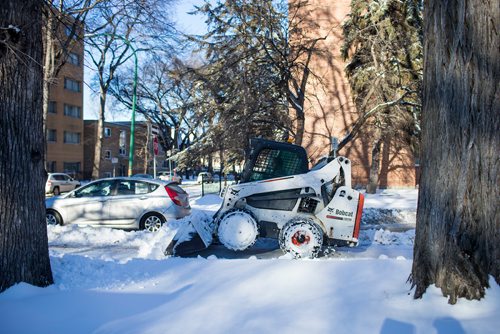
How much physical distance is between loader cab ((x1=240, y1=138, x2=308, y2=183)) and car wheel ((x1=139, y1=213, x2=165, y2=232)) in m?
3.51

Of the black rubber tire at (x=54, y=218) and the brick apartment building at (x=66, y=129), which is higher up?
Result: the brick apartment building at (x=66, y=129)

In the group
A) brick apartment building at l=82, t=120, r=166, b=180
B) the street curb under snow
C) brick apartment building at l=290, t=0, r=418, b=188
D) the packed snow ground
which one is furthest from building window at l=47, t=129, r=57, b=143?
the packed snow ground

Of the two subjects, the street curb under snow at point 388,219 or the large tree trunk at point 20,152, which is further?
the street curb under snow at point 388,219

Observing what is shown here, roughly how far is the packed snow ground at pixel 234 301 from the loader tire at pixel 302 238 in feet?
6.44

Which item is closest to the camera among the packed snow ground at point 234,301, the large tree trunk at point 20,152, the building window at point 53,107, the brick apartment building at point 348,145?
the packed snow ground at point 234,301

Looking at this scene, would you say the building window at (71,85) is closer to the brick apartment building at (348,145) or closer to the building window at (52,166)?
the building window at (52,166)

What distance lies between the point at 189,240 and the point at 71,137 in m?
48.3

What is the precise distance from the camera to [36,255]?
526 centimetres

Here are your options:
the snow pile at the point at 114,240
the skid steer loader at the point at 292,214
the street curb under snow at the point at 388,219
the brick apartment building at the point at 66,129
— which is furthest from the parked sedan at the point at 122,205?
the brick apartment building at the point at 66,129

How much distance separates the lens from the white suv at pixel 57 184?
29.4 m

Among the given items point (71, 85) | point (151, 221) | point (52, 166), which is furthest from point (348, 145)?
point (71, 85)

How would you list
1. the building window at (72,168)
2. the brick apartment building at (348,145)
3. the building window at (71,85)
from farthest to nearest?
the building window at (72,168) < the building window at (71,85) < the brick apartment building at (348,145)

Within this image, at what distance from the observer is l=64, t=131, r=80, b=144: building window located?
5109 cm

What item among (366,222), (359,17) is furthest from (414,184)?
(366,222)
